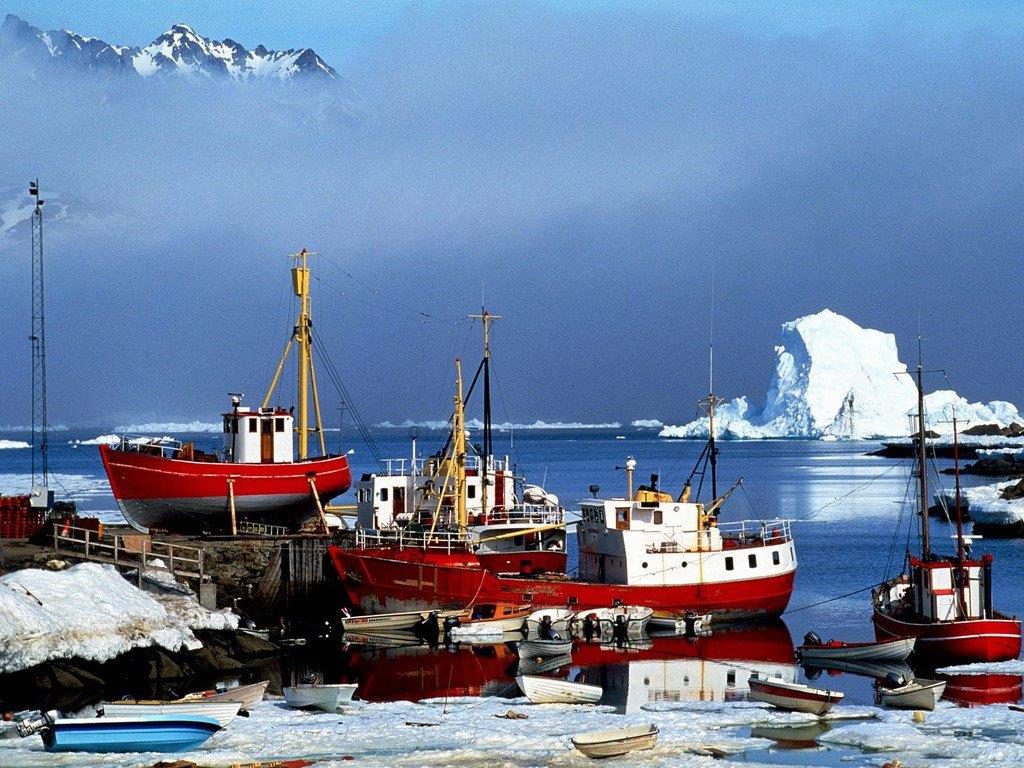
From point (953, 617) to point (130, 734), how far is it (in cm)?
2077

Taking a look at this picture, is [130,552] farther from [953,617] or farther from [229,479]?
[953,617]

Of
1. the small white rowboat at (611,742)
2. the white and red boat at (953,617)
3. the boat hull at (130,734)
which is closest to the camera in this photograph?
the small white rowboat at (611,742)

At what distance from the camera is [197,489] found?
45594 mm

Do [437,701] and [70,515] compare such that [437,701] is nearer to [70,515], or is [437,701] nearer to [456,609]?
[456,609]

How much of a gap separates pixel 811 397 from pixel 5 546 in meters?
171

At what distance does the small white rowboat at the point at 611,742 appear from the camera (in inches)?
880

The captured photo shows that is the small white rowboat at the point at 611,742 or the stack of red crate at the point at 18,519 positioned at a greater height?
the stack of red crate at the point at 18,519

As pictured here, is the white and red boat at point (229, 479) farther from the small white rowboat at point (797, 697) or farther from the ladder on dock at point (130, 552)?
the small white rowboat at point (797, 697)

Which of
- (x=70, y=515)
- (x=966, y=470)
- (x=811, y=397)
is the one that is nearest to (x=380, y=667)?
(x=70, y=515)

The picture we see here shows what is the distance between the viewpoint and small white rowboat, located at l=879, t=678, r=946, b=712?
2662 cm

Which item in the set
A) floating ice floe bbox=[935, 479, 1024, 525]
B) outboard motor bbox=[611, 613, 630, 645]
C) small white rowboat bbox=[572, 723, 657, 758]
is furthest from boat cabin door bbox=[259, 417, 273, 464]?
floating ice floe bbox=[935, 479, 1024, 525]

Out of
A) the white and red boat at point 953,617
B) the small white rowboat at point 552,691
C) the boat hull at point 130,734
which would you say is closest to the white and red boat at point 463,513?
the white and red boat at point 953,617

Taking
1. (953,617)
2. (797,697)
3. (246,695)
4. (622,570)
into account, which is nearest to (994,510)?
(622,570)

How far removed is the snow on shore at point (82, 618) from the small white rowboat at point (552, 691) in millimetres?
9080
